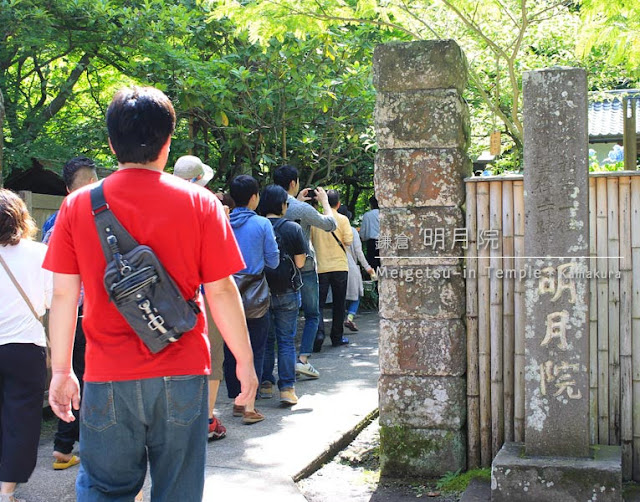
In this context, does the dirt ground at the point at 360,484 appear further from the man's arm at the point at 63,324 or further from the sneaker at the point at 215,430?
the man's arm at the point at 63,324

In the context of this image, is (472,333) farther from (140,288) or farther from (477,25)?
(477,25)

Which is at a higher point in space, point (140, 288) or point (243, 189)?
point (243, 189)

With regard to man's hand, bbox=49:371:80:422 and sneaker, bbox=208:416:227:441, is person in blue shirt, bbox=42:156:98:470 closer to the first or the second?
sneaker, bbox=208:416:227:441

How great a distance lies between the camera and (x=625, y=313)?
476cm

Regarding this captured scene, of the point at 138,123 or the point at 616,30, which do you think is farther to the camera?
the point at 616,30

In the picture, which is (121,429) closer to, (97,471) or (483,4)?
(97,471)

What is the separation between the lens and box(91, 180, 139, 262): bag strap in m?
2.76

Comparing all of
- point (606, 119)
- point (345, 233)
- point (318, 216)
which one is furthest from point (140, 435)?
point (606, 119)

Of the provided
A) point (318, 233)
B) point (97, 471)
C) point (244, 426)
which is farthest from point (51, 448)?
point (318, 233)

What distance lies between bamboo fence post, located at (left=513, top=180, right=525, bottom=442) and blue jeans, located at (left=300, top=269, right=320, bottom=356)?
3.39 metres

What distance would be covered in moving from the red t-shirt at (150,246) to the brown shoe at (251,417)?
3454 millimetres

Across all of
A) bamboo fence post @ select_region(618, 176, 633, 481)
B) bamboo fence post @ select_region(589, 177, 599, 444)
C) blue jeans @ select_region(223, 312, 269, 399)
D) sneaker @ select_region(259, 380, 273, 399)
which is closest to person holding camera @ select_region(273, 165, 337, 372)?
sneaker @ select_region(259, 380, 273, 399)

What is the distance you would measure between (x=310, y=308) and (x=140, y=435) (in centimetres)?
543

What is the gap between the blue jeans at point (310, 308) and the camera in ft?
26.6
